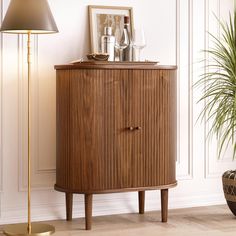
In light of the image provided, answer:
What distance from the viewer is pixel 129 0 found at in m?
4.42

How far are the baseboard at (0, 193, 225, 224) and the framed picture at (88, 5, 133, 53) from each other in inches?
42.9

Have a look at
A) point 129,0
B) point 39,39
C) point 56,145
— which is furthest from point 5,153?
point 129,0

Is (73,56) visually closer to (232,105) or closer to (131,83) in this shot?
(131,83)

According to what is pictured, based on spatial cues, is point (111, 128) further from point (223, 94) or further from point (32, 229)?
point (223, 94)

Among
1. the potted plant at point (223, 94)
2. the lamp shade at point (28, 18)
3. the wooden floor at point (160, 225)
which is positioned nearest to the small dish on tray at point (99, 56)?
the lamp shade at point (28, 18)

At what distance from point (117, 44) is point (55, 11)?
48 centimetres

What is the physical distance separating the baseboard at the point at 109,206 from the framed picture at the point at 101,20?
3.57 ft

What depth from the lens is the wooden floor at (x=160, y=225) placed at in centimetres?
387

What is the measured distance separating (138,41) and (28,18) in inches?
36.7

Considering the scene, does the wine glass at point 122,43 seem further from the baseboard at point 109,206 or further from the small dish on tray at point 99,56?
the baseboard at point 109,206

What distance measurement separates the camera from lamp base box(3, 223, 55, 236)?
3750mm

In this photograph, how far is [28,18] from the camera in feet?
11.6

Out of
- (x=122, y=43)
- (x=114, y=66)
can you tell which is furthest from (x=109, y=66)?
(x=122, y=43)

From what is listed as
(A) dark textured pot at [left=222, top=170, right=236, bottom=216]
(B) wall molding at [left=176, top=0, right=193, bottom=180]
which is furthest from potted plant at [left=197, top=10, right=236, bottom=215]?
(B) wall molding at [left=176, top=0, right=193, bottom=180]
